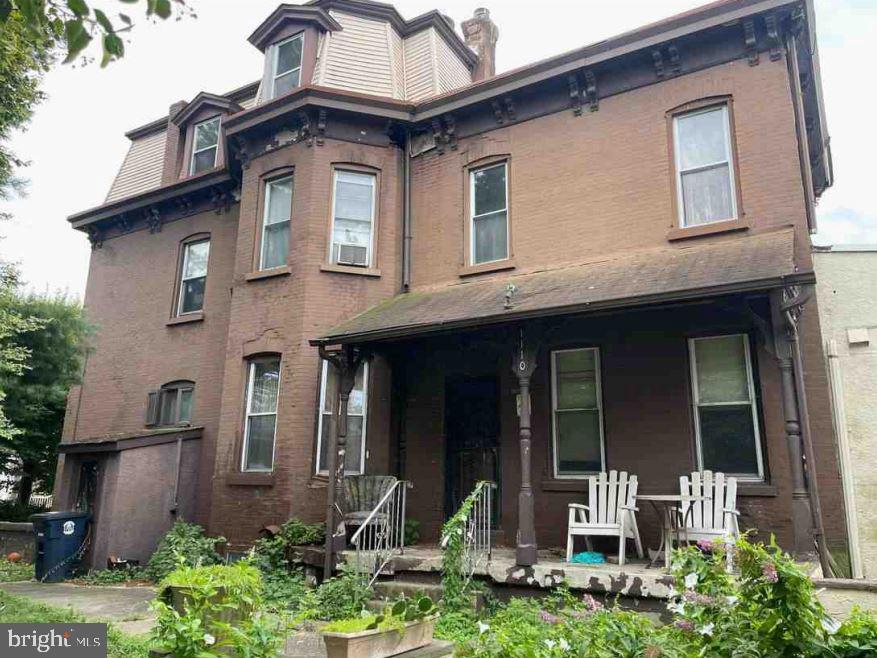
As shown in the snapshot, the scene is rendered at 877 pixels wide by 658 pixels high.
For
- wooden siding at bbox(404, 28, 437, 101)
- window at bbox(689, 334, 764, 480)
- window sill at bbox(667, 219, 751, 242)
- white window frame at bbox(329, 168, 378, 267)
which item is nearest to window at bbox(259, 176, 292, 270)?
white window frame at bbox(329, 168, 378, 267)

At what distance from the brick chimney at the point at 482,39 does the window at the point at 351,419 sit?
7331 mm

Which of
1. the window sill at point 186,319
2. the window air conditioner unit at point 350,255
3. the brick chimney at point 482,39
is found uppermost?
the brick chimney at point 482,39

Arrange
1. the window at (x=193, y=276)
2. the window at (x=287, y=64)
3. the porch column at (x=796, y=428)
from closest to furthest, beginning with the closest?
the porch column at (x=796, y=428) < the window at (x=287, y=64) < the window at (x=193, y=276)

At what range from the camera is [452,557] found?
705cm

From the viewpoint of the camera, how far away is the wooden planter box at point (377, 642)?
435 centimetres

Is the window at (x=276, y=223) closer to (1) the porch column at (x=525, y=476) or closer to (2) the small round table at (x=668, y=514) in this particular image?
(1) the porch column at (x=525, y=476)

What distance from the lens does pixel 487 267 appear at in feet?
34.1

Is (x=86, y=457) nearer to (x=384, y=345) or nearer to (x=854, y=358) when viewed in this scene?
(x=384, y=345)

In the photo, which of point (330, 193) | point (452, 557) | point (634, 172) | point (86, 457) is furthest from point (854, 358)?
point (86, 457)

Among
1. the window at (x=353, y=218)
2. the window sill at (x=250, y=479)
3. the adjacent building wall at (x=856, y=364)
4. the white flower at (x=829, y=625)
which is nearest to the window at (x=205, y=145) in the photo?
the window at (x=353, y=218)

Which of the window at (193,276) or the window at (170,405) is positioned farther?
the window at (193,276)

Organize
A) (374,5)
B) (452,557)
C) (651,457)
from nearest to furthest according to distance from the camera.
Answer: (452,557) < (651,457) < (374,5)

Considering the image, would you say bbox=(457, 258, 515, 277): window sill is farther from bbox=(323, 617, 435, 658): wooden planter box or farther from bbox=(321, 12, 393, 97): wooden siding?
bbox=(323, 617, 435, 658): wooden planter box

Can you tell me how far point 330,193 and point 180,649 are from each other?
8829mm
